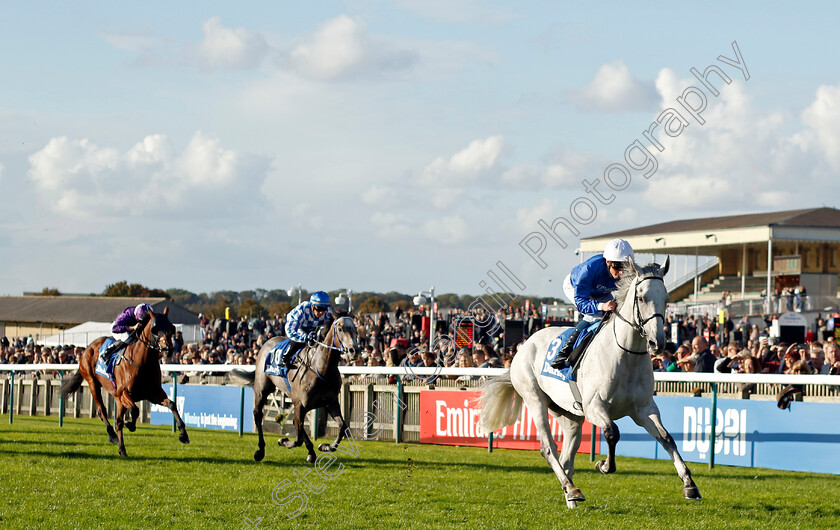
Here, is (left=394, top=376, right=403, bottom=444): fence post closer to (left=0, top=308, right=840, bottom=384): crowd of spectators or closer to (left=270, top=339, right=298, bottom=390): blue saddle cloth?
(left=0, top=308, right=840, bottom=384): crowd of spectators

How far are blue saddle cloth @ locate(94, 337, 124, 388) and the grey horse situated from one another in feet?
A: 19.9

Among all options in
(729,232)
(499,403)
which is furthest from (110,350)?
(729,232)

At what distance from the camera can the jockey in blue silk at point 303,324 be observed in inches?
400

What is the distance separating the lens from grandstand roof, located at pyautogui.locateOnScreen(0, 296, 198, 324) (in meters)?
61.4

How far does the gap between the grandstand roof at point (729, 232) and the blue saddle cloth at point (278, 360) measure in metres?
28.7

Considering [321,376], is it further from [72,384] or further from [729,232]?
[729,232]

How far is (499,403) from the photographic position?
8047mm

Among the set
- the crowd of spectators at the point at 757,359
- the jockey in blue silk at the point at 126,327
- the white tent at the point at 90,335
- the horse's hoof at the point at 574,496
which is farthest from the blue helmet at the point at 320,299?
the white tent at the point at 90,335

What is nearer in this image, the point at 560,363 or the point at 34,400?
the point at 560,363

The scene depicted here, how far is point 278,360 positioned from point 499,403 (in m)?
3.25

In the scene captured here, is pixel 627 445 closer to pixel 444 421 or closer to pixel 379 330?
pixel 444 421

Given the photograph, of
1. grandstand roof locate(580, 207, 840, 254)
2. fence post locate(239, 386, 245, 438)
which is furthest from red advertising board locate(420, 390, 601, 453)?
grandstand roof locate(580, 207, 840, 254)

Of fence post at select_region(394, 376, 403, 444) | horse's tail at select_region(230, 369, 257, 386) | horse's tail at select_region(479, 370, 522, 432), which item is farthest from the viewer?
fence post at select_region(394, 376, 403, 444)

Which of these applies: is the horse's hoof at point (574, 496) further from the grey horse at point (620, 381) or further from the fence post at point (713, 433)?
the fence post at point (713, 433)
